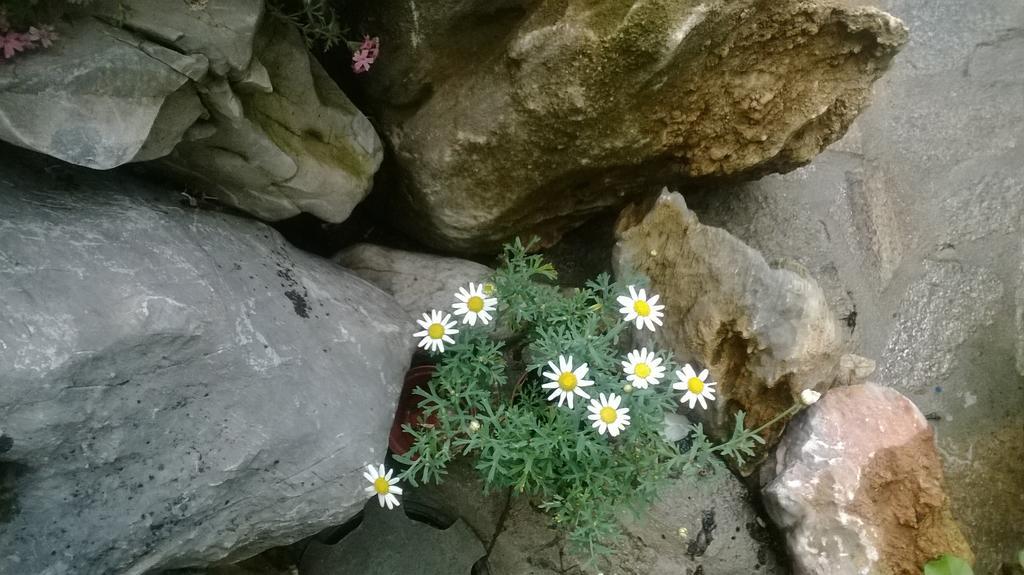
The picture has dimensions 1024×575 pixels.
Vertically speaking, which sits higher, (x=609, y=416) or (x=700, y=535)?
(x=609, y=416)

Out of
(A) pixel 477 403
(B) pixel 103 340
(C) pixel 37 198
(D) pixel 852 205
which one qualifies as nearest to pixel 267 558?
(A) pixel 477 403

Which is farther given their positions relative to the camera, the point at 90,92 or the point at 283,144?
the point at 283,144

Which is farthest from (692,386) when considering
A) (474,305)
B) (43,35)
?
(43,35)

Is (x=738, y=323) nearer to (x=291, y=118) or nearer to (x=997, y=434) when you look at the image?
(x=997, y=434)

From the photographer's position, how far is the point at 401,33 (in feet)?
8.13

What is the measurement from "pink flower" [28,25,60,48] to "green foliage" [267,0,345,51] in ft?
2.04

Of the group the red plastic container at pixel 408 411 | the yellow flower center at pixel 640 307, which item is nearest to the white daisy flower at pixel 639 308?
the yellow flower center at pixel 640 307

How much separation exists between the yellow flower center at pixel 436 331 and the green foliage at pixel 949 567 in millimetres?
1820

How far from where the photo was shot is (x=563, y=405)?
2408 millimetres

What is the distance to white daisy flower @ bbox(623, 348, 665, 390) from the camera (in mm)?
2309

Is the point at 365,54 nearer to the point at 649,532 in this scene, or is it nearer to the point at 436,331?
the point at 436,331

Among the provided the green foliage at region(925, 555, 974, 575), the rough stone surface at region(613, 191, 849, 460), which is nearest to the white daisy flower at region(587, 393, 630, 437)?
the rough stone surface at region(613, 191, 849, 460)

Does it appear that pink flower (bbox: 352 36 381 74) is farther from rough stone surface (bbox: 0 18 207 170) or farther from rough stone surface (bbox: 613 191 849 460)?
rough stone surface (bbox: 613 191 849 460)

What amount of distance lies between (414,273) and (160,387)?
1070 mm
